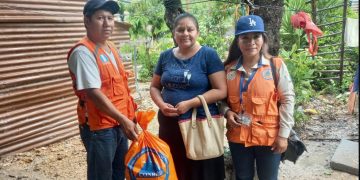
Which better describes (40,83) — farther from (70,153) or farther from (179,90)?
(179,90)

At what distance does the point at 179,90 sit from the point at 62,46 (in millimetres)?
3289

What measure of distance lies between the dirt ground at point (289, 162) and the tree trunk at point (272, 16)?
136cm

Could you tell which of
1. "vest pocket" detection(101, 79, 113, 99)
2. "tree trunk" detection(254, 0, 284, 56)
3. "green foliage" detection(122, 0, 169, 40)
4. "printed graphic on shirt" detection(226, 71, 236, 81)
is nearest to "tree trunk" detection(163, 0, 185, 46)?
Result: "tree trunk" detection(254, 0, 284, 56)

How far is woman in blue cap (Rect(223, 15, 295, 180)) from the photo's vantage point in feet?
7.28

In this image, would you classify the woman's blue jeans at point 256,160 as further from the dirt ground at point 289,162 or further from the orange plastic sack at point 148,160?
the dirt ground at point 289,162

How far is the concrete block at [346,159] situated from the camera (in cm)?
370

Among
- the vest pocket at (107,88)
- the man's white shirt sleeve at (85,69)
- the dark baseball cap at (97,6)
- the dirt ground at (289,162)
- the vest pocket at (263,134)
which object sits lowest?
the dirt ground at (289,162)

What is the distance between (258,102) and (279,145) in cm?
32

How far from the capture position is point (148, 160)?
229cm

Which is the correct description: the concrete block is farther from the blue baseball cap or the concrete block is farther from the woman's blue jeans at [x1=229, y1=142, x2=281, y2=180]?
the blue baseball cap

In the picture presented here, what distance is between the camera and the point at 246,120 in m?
2.29

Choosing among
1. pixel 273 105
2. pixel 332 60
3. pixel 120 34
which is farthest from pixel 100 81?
pixel 332 60

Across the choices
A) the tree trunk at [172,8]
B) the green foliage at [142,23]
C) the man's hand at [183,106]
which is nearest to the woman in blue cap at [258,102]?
the man's hand at [183,106]

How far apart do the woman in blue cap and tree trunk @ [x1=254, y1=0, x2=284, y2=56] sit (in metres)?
0.97
